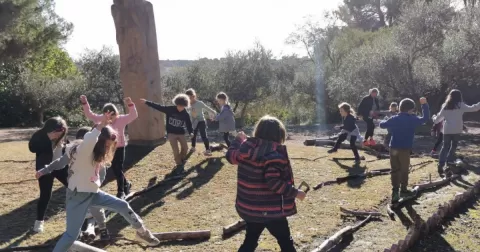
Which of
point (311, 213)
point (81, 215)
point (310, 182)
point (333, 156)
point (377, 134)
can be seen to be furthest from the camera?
point (377, 134)

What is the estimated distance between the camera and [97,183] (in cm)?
474

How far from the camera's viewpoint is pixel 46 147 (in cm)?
605

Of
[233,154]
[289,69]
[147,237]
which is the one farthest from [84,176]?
[289,69]

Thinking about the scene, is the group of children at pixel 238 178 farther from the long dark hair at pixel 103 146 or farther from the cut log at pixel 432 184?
the cut log at pixel 432 184

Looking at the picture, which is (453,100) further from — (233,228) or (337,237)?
(233,228)

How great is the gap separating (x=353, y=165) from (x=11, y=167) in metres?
7.61

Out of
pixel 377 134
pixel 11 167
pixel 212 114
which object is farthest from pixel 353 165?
pixel 377 134

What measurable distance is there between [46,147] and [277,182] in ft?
11.3

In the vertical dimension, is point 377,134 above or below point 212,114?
below

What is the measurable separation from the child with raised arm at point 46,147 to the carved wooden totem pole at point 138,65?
5.67m

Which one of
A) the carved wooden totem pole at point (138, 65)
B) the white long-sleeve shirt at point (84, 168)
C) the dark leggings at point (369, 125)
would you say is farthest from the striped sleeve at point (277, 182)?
the dark leggings at point (369, 125)

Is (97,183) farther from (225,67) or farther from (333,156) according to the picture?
(225,67)

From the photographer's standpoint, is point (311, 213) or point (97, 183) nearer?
point (97, 183)

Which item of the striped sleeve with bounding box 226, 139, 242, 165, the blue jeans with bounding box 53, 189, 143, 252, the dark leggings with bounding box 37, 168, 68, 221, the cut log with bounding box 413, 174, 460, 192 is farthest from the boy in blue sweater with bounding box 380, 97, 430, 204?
the dark leggings with bounding box 37, 168, 68, 221
